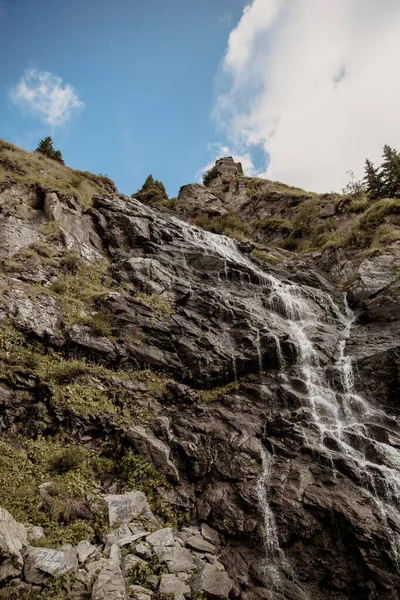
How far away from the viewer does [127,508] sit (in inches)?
391

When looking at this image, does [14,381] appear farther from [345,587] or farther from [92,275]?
[345,587]

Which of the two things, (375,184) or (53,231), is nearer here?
(53,231)

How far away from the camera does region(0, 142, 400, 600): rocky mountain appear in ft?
28.9

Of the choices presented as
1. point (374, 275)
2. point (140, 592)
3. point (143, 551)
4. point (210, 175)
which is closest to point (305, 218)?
point (374, 275)

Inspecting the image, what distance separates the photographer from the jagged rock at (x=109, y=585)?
676cm

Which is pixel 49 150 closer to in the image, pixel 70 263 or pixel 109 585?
pixel 70 263

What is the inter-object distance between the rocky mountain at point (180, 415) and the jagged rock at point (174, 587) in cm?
5

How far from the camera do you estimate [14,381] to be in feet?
38.4

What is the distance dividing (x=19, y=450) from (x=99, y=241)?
1559 centimetres

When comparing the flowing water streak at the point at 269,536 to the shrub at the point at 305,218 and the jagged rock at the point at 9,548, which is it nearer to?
the jagged rock at the point at 9,548

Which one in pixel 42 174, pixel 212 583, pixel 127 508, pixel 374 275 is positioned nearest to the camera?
pixel 212 583

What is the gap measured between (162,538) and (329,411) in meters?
8.63

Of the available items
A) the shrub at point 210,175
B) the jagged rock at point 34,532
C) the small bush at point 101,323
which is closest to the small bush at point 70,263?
the small bush at point 101,323

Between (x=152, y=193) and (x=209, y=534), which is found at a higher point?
(x=152, y=193)
